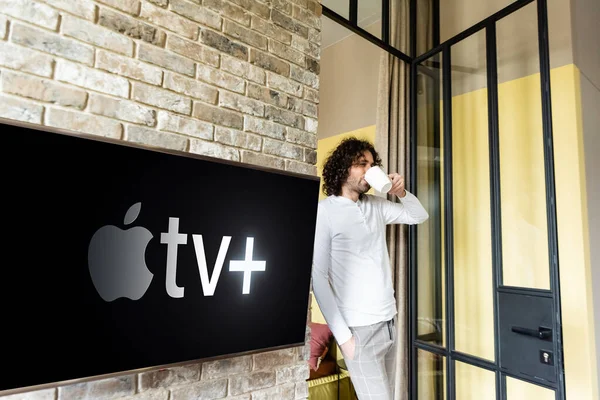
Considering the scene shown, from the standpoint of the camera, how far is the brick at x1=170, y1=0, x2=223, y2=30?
3.71ft

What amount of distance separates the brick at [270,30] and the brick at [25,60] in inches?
25.2

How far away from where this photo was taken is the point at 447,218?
193cm

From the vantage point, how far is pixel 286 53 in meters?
1.39

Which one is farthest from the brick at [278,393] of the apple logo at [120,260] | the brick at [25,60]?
the brick at [25,60]

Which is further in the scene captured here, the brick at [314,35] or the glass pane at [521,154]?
the glass pane at [521,154]

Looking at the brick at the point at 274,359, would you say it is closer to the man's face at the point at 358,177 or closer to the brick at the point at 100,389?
the brick at the point at 100,389

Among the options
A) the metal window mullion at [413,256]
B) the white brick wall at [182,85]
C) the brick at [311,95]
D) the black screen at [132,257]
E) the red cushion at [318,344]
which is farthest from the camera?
the red cushion at [318,344]

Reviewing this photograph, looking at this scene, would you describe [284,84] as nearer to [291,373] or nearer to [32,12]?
[32,12]

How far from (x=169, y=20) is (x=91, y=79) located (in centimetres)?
30

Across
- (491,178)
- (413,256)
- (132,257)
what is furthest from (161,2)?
(413,256)

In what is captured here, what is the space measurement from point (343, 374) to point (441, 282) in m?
1.12

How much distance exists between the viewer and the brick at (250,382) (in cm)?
117

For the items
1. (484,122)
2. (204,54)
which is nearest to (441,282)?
(484,122)

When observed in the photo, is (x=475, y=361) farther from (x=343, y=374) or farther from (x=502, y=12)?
(x=502, y=12)
